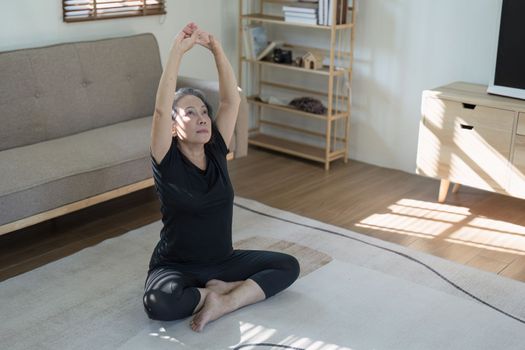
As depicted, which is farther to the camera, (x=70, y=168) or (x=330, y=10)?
(x=330, y=10)

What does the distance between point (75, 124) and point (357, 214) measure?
1.52 metres

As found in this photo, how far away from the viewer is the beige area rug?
2494 millimetres

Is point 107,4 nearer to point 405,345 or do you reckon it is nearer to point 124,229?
point 124,229

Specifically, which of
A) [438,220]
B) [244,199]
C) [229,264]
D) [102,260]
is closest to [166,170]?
[229,264]

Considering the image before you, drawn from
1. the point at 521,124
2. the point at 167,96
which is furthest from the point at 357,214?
the point at 167,96

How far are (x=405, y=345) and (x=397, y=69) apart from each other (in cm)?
228

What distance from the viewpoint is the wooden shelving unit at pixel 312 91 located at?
14.6 feet

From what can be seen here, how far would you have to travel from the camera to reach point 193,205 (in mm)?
2607

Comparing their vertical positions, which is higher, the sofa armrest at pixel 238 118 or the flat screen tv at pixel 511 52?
the flat screen tv at pixel 511 52

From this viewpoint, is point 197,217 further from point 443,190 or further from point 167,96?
point 443,190

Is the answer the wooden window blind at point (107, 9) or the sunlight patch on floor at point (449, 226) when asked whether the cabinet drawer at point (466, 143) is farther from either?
the wooden window blind at point (107, 9)

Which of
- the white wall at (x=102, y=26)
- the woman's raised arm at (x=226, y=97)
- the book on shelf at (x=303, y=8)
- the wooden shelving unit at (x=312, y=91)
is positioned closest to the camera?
the woman's raised arm at (x=226, y=97)

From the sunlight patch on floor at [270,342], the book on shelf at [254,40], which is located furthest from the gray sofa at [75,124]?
the sunlight patch on floor at [270,342]

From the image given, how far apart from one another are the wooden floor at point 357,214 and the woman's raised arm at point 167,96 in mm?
958
